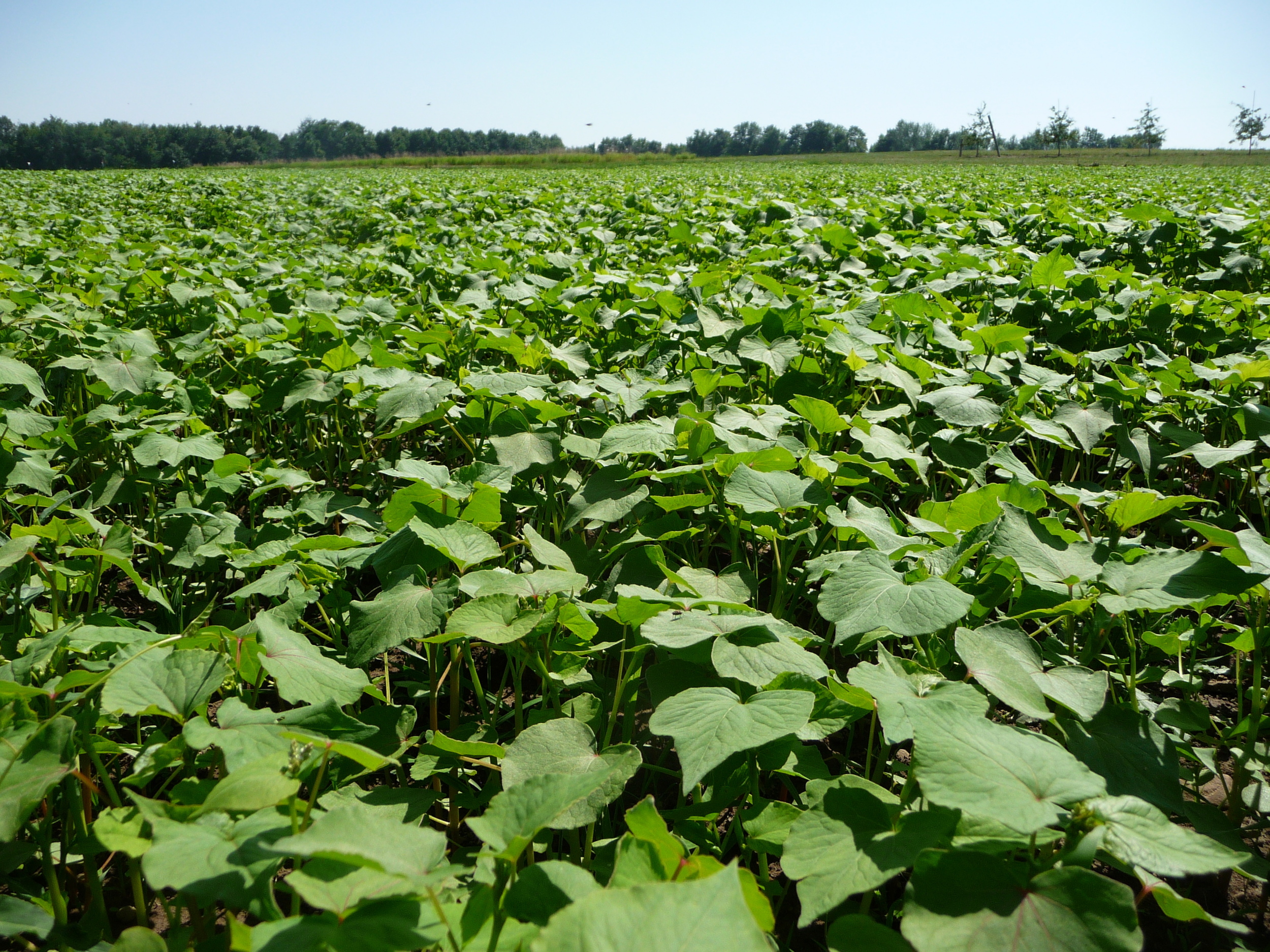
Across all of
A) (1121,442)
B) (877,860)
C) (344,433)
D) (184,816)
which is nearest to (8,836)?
(184,816)

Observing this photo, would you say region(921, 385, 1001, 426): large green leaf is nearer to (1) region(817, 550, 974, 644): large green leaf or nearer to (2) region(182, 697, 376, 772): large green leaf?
(1) region(817, 550, 974, 644): large green leaf

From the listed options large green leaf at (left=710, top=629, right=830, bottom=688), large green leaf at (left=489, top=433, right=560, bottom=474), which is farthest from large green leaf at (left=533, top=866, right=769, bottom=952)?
large green leaf at (left=489, top=433, right=560, bottom=474)

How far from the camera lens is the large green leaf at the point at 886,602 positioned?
1.11 metres

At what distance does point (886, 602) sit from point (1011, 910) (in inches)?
17.9

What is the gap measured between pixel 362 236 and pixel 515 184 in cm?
613

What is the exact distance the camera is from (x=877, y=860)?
877 mm

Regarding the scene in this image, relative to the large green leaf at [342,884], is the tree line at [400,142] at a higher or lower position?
higher

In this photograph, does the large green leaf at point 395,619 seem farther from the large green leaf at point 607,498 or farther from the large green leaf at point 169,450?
the large green leaf at point 169,450

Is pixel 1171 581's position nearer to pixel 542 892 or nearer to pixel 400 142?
pixel 542 892

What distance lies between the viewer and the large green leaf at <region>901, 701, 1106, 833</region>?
0.78m

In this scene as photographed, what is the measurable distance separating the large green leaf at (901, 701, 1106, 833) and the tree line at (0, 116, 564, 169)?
6794 centimetres

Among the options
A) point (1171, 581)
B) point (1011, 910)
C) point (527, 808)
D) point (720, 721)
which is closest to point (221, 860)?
point (527, 808)

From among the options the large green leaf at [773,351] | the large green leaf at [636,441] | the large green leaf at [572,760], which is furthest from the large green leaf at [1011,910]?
the large green leaf at [773,351]

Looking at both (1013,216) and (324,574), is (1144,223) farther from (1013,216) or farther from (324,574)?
(324,574)
